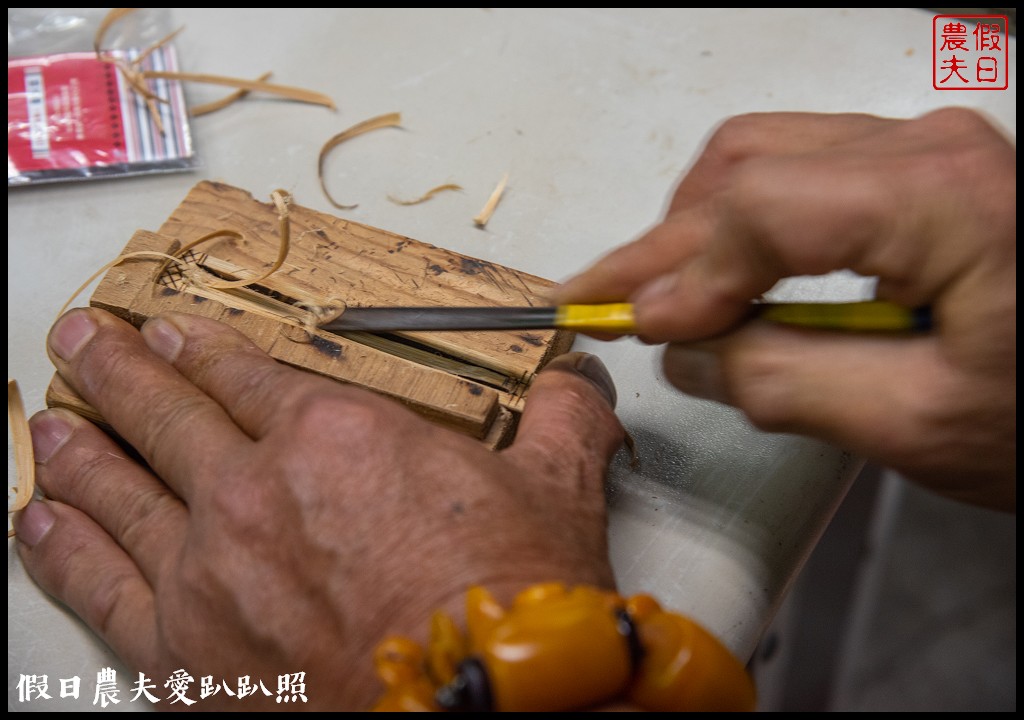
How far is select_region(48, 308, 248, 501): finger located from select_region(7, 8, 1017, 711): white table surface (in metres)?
0.17

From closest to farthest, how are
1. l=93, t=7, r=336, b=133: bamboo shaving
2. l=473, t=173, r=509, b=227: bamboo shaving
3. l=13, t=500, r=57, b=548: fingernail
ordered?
l=13, t=500, r=57, b=548: fingernail
l=473, t=173, r=509, b=227: bamboo shaving
l=93, t=7, r=336, b=133: bamboo shaving

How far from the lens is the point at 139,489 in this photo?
97 centimetres

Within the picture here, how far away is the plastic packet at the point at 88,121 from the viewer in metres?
1.38

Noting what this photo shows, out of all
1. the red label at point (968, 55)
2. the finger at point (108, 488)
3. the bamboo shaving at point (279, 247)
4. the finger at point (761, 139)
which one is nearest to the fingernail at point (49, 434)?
the finger at point (108, 488)

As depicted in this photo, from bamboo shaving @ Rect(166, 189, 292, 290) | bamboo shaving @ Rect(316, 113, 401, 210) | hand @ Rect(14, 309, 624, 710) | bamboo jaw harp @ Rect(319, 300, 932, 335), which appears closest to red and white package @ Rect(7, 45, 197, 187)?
bamboo shaving @ Rect(316, 113, 401, 210)

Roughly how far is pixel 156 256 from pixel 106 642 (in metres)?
0.46

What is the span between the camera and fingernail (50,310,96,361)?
3.35 ft

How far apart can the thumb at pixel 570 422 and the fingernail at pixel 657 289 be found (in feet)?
0.50

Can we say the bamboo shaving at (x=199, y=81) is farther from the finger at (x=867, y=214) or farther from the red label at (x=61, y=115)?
the finger at (x=867, y=214)

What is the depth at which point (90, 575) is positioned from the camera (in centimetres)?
93

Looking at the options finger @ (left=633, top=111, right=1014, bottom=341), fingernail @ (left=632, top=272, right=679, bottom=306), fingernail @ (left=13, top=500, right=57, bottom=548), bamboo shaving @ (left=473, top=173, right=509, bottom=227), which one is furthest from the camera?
bamboo shaving @ (left=473, top=173, right=509, bottom=227)

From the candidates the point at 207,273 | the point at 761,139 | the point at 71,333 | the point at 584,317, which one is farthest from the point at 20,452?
the point at 761,139

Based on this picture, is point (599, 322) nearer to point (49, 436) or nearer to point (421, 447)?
point (421, 447)

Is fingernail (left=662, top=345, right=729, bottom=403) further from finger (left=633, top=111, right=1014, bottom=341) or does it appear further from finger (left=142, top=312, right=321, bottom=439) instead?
finger (left=142, top=312, right=321, bottom=439)
